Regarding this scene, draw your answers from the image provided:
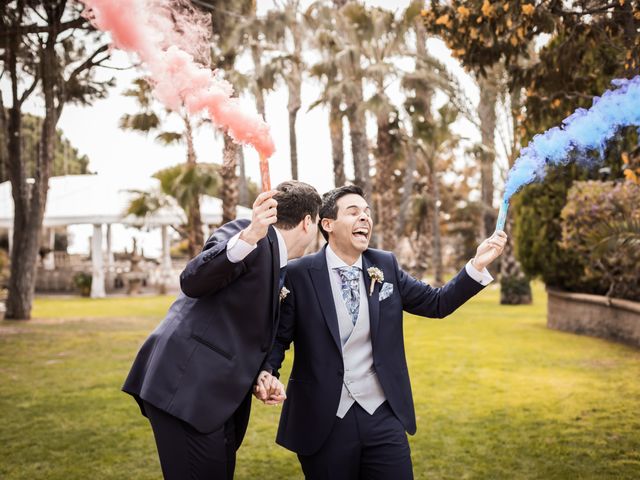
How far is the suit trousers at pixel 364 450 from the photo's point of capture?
3.34 m

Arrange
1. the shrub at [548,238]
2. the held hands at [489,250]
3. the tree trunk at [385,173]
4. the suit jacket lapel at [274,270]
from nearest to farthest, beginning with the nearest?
the suit jacket lapel at [274,270] < the held hands at [489,250] < the shrub at [548,238] < the tree trunk at [385,173]

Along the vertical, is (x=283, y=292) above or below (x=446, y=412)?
above

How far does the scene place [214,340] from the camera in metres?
3.01

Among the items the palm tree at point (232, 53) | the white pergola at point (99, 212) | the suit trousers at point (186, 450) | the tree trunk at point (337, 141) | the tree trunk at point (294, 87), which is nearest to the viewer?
the suit trousers at point (186, 450)

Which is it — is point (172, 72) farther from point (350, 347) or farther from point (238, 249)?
point (350, 347)

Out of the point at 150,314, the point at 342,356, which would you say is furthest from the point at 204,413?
the point at 150,314

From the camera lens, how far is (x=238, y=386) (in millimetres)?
3053

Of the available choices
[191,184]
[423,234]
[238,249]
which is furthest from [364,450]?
[423,234]

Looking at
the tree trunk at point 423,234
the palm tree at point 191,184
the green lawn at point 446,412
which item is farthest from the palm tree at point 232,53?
the tree trunk at point 423,234

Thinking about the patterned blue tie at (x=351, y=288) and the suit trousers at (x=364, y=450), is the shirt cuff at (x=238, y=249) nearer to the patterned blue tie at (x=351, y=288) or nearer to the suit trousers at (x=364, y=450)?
the patterned blue tie at (x=351, y=288)

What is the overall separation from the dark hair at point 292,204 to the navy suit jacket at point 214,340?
227 millimetres

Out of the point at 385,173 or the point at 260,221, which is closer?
the point at 260,221

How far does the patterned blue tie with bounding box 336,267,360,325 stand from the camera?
355 cm

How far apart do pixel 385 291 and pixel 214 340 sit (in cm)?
100
